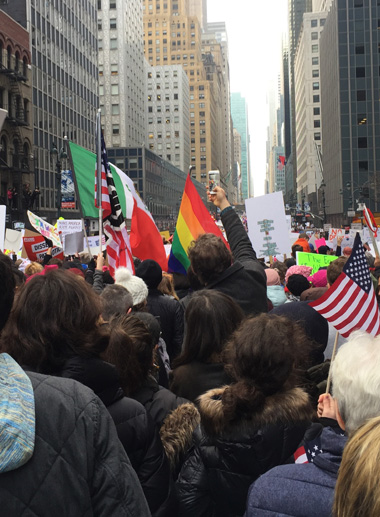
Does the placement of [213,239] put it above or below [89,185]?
below

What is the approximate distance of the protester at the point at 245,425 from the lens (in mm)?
3008

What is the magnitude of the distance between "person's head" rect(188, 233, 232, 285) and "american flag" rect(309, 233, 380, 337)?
3.48 feet

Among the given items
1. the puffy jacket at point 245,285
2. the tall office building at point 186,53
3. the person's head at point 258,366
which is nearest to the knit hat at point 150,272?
the puffy jacket at point 245,285

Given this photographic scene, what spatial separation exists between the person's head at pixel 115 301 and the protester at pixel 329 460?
2.71m

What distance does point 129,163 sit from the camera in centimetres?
10225

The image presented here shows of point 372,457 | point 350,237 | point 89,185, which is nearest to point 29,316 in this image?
point 372,457

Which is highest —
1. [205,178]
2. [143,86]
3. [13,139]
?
[143,86]

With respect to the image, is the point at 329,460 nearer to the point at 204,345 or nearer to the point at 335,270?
the point at 204,345

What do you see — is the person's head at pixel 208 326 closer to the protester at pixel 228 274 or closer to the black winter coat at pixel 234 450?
the black winter coat at pixel 234 450

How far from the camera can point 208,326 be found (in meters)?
4.19

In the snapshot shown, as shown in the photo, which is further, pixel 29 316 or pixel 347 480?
pixel 29 316

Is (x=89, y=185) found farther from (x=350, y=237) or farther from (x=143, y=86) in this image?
(x=143, y=86)

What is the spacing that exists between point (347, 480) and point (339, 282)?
11.1 feet

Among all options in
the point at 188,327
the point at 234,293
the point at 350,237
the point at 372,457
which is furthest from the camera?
the point at 350,237
